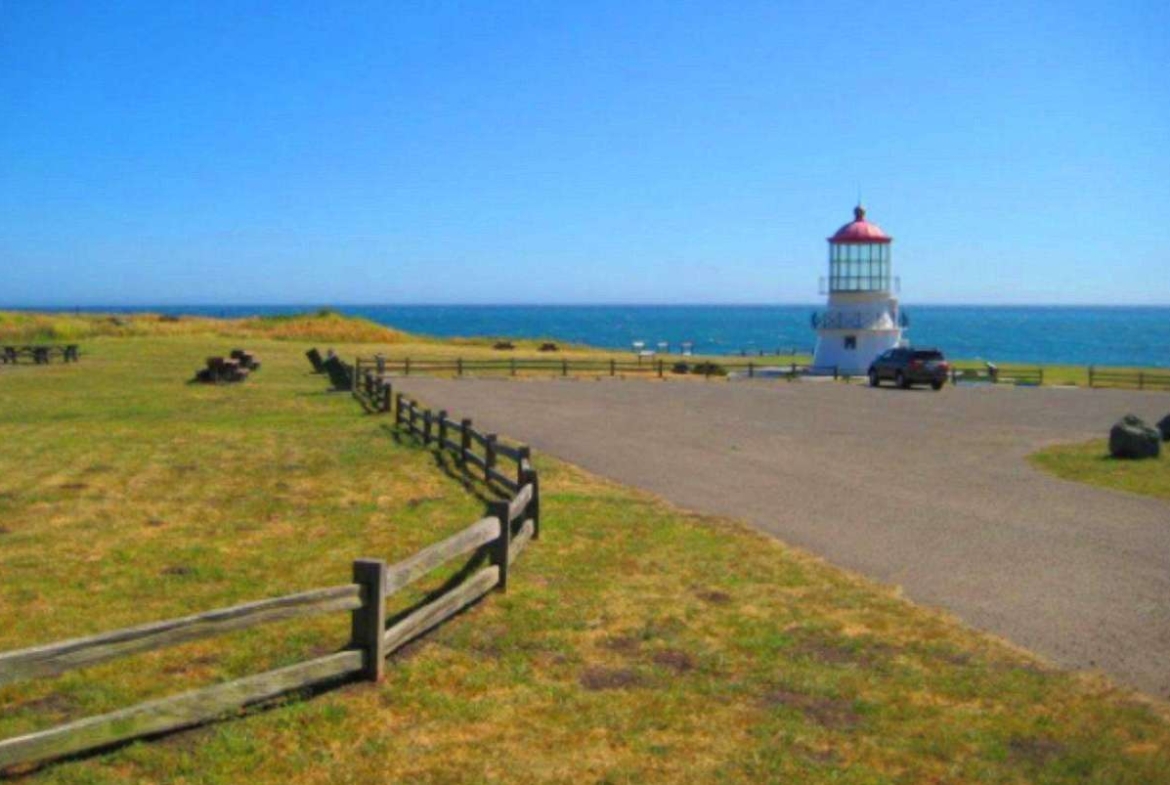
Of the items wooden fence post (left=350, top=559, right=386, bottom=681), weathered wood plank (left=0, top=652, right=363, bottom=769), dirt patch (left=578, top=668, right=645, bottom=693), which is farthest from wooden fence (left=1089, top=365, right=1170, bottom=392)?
weathered wood plank (left=0, top=652, right=363, bottom=769)

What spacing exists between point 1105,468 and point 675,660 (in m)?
15.2

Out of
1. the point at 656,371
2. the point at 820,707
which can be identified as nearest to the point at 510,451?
the point at 820,707

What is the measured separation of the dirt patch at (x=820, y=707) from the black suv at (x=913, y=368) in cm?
3867

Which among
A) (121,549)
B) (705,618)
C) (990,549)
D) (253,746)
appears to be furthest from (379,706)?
(990,549)

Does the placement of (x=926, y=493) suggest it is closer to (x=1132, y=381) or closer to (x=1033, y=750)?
(x=1033, y=750)

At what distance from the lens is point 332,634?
954cm

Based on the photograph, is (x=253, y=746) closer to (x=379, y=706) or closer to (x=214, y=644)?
(x=379, y=706)

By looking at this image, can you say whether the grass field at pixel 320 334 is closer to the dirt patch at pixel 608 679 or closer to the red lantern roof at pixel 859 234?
the red lantern roof at pixel 859 234

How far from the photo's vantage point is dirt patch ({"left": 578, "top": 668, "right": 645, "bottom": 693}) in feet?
27.5

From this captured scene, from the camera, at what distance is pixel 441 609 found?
31.3 feet

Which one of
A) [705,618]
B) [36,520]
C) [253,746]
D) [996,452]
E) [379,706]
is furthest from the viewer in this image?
[996,452]

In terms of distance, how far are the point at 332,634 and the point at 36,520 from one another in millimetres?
7142

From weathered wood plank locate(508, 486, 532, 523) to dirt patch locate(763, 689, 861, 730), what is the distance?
13.6 feet

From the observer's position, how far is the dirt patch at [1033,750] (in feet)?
23.1
